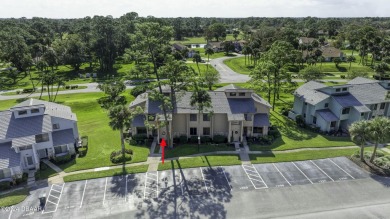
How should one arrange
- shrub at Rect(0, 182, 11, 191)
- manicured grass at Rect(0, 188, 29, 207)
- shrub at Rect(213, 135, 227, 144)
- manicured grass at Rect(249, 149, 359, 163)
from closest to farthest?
manicured grass at Rect(0, 188, 29, 207) < shrub at Rect(0, 182, 11, 191) < manicured grass at Rect(249, 149, 359, 163) < shrub at Rect(213, 135, 227, 144)

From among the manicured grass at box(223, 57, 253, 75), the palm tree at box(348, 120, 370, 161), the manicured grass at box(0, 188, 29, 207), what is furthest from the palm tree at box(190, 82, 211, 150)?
the manicured grass at box(223, 57, 253, 75)

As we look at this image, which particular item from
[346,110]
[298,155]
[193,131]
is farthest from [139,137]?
[346,110]

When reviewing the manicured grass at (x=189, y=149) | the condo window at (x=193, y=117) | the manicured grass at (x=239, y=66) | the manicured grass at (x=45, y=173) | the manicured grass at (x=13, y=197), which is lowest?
the manicured grass at (x=13, y=197)

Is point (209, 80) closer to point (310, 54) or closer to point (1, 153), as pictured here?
point (1, 153)

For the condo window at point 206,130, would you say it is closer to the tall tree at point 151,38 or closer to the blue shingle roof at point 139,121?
the tall tree at point 151,38

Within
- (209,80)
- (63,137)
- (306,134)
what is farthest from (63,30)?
(306,134)

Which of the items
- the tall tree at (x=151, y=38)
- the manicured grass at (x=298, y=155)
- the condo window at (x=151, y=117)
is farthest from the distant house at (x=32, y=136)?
the manicured grass at (x=298, y=155)

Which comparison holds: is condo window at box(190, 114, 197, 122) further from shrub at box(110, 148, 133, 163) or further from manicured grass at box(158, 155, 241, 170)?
shrub at box(110, 148, 133, 163)
